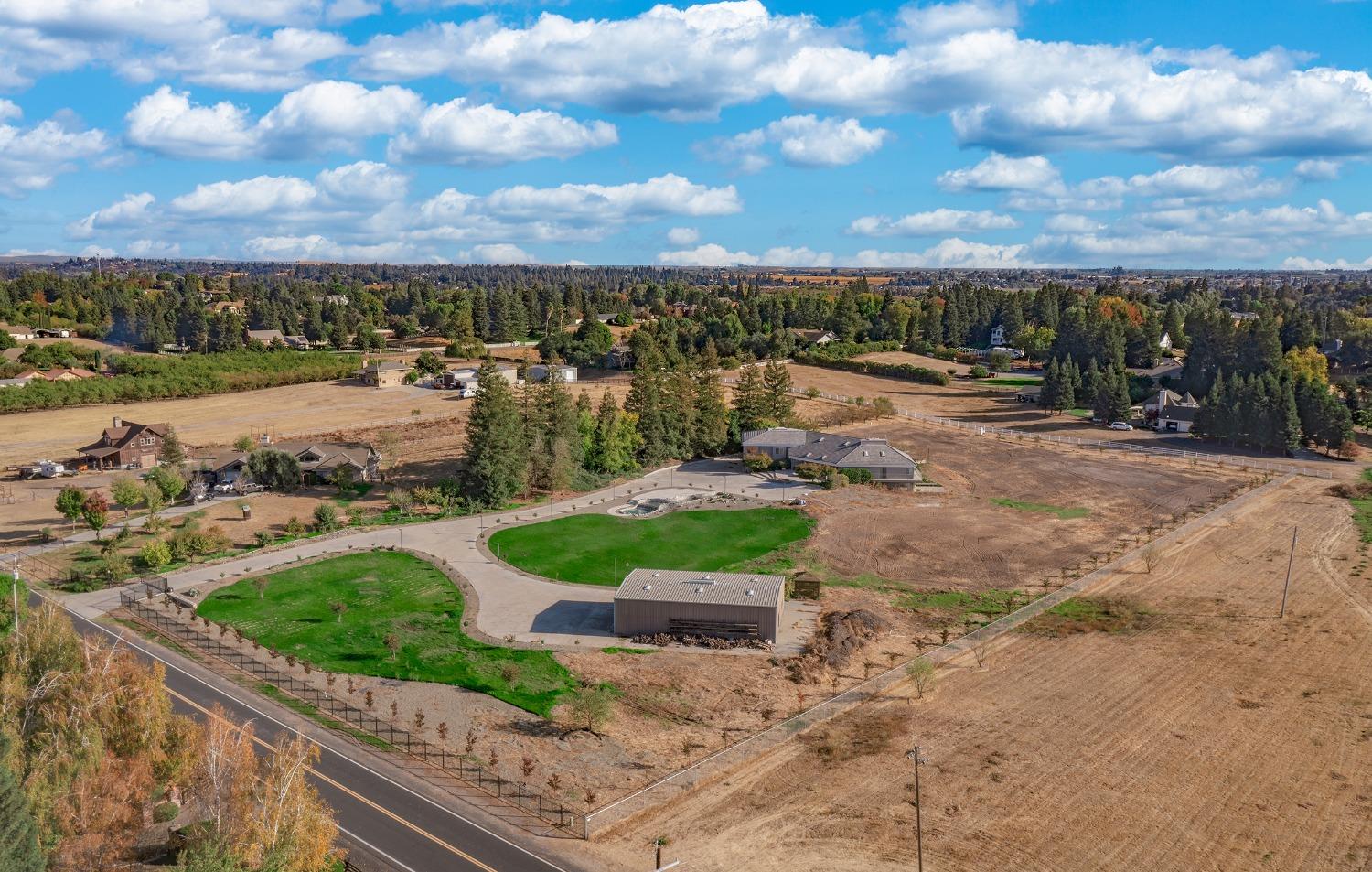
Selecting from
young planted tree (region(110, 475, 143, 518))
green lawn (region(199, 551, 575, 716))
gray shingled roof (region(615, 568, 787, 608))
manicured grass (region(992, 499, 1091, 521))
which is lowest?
green lawn (region(199, 551, 575, 716))

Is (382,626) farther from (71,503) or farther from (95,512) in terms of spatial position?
(71,503)

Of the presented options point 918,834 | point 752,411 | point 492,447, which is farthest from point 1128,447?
point 918,834

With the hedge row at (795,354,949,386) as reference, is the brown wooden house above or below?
below

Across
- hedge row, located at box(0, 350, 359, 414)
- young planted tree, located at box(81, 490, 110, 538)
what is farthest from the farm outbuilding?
hedge row, located at box(0, 350, 359, 414)

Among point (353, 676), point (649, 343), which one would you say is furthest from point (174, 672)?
point (649, 343)

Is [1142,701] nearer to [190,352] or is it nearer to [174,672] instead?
[174,672]

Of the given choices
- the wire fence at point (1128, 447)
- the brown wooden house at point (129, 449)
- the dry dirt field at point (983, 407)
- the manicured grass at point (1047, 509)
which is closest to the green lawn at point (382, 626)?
the brown wooden house at point (129, 449)

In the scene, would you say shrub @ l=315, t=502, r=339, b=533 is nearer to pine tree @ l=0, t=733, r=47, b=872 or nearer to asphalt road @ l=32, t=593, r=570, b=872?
asphalt road @ l=32, t=593, r=570, b=872
